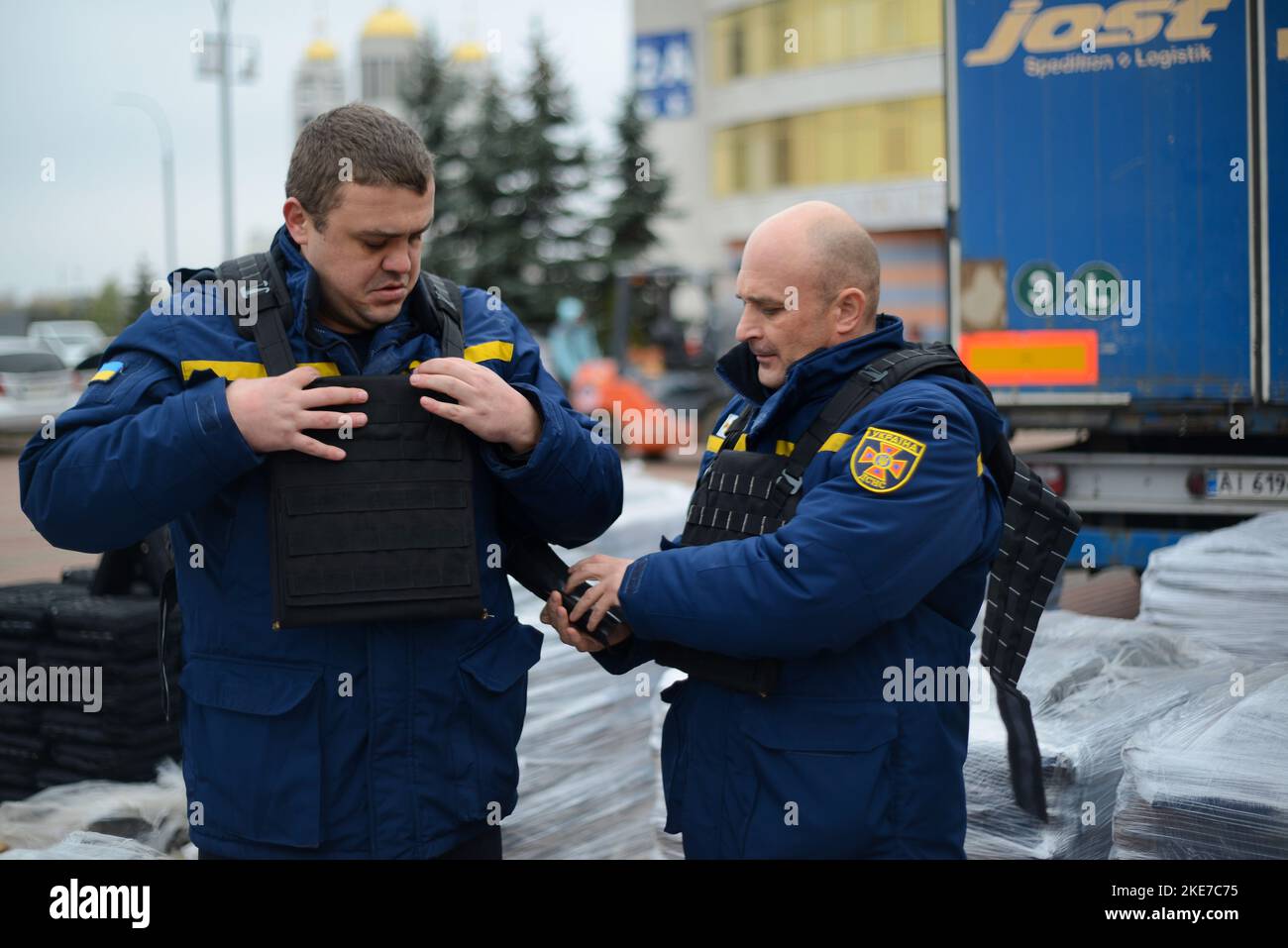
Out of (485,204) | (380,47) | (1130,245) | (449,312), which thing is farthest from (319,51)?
(449,312)

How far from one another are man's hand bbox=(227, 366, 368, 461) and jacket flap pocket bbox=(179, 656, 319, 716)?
14.6 inches

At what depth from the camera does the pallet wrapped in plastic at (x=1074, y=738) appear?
326 centimetres

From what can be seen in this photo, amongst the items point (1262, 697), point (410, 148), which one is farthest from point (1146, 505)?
point (410, 148)

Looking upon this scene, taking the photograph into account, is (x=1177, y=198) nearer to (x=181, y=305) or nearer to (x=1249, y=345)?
(x=1249, y=345)

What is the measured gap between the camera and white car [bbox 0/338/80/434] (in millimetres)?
18906

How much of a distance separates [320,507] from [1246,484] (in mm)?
4966

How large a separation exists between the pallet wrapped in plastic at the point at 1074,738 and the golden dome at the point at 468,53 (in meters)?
33.5

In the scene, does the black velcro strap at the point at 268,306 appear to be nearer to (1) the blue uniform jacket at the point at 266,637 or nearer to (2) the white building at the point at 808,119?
(1) the blue uniform jacket at the point at 266,637

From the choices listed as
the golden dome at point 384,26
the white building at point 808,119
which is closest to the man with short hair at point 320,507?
the white building at point 808,119

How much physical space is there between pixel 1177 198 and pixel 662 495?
107 inches

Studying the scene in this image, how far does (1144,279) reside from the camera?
19.3 feet

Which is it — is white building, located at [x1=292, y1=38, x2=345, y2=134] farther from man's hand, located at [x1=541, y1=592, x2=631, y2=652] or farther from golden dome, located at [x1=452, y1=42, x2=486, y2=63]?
man's hand, located at [x1=541, y1=592, x2=631, y2=652]

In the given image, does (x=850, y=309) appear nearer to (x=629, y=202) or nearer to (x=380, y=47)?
(x=629, y=202)

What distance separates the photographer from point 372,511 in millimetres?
2234
